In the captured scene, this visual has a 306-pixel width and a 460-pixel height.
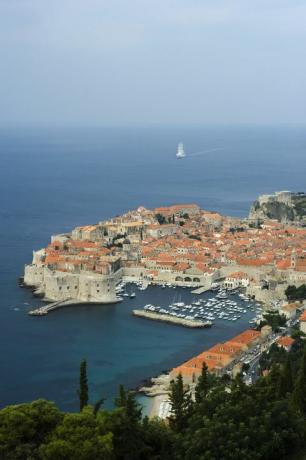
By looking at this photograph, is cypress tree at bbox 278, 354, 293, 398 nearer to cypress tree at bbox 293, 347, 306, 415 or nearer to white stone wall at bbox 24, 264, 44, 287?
cypress tree at bbox 293, 347, 306, 415

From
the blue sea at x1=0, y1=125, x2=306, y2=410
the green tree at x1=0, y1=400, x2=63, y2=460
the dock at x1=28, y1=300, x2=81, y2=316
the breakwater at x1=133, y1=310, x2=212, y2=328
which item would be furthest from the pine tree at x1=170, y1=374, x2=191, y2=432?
the dock at x1=28, y1=300, x2=81, y2=316

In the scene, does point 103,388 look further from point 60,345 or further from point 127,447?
point 127,447

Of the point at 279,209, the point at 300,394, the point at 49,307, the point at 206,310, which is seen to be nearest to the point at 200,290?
the point at 206,310

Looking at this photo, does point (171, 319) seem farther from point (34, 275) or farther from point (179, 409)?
point (179, 409)

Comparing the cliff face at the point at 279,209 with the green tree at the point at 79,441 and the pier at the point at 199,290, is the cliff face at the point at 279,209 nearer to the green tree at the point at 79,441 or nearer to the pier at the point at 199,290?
the pier at the point at 199,290

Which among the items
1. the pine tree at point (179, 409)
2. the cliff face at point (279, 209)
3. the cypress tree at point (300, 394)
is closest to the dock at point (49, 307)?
the pine tree at point (179, 409)

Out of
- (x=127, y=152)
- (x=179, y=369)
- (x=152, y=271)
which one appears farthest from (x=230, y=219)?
(x=127, y=152)
